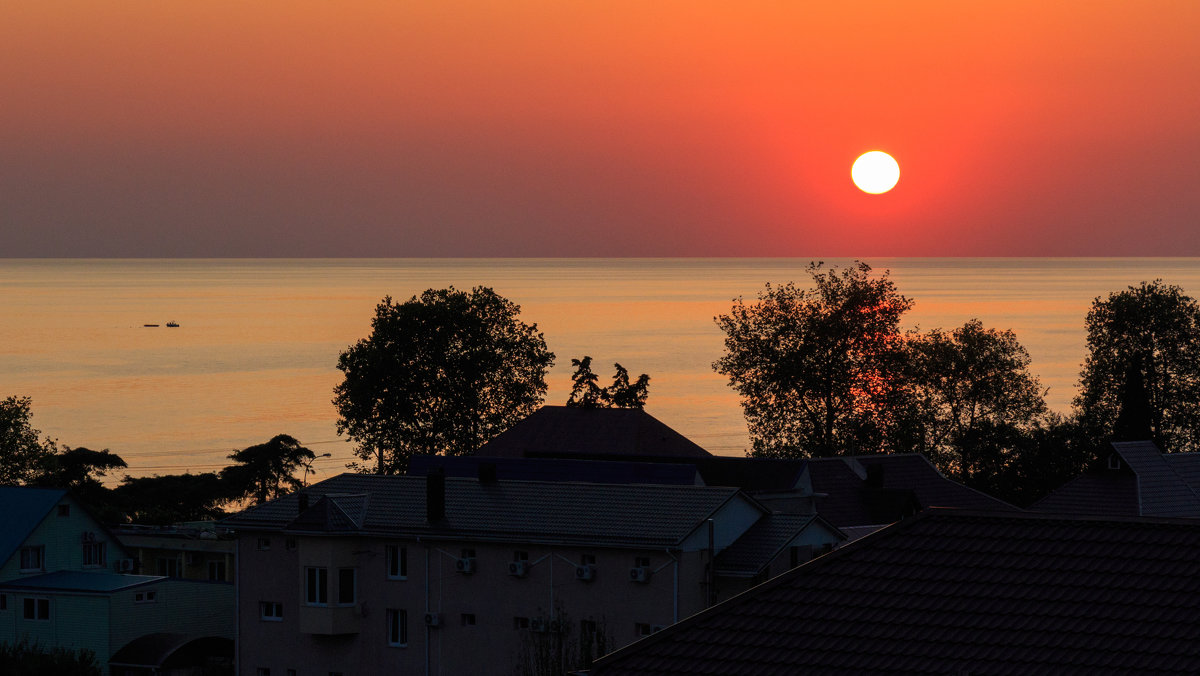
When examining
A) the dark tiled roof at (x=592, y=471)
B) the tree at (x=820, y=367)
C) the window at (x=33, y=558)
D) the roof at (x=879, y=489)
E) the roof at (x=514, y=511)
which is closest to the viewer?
the roof at (x=514, y=511)

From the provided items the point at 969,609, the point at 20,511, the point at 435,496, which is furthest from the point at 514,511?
the point at 969,609

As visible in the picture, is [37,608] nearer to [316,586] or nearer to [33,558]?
[33,558]

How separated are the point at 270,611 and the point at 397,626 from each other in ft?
17.6

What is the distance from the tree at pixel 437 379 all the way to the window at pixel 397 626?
173ft

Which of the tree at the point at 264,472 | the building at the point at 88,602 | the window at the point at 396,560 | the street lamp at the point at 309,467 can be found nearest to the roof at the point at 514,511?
the window at the point at 396,560

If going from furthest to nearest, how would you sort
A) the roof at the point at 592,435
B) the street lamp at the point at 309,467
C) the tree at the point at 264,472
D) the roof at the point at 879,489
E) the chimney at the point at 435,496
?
the street lamp at the point at 309,467 < the tree at the point at 264,472 < the roof at the point at 592,435 < the roof at the point at 879,489 < the chimney at the point at 435,496

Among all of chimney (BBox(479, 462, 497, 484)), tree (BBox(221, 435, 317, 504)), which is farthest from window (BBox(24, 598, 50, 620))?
tree (BBox(221, 435, 317, 504))

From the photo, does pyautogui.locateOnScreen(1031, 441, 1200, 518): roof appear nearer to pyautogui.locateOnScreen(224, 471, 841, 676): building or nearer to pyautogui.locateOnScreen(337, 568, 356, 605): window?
pyautogui.locateOnScreen(224, 471, 841, 676): building

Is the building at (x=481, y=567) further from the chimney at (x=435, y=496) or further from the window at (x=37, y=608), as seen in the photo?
the window at (x=37, y=608)

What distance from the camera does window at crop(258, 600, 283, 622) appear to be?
56.4m

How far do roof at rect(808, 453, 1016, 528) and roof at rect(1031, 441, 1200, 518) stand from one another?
122 inches

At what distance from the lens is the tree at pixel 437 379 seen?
107188 millimetres

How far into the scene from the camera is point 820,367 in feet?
349

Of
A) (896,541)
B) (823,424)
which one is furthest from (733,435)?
(896,541)
